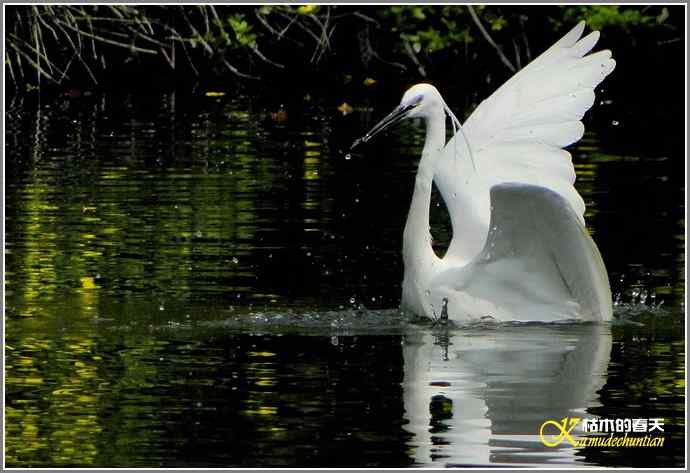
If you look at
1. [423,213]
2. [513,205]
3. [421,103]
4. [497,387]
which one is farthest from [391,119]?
[497,387]

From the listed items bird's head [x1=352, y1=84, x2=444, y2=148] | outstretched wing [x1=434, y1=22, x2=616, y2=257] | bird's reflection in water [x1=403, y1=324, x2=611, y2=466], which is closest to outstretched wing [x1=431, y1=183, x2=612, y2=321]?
bird's reflection in water [x1=403, y1=324, x2=611, y2=466]

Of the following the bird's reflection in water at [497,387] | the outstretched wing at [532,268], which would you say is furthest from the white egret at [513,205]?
the bird's reflection in water at [497,387]

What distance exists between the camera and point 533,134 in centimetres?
1173

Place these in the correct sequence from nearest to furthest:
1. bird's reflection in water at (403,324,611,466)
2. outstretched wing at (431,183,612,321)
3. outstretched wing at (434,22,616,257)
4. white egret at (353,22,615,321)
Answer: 1. bird's reflection in water at (403,324,611,466)
2. outstretched wing at (431,183,612,321)
3. white egret at (353,22,615,321)
4. outstretched wing at (434,22,616,257)

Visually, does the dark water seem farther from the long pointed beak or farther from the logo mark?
the long pointed beak

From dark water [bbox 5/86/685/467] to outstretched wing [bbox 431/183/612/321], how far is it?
18 centimetres

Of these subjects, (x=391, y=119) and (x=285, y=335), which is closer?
(x=285, y=335)

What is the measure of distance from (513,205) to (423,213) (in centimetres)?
128

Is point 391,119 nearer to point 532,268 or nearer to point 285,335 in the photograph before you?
point 532,268

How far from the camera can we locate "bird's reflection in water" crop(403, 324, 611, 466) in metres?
8.00

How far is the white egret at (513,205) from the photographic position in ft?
33.3

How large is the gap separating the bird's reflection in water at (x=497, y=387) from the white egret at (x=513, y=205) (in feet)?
0.73

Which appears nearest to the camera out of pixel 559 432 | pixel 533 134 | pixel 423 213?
pixel 559 432

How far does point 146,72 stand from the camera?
32.7 meters
